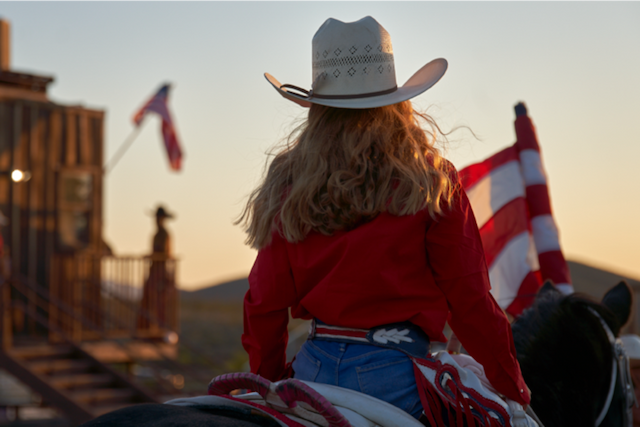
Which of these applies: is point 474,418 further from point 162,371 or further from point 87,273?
point 162,371

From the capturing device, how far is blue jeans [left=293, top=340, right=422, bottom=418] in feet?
6.08

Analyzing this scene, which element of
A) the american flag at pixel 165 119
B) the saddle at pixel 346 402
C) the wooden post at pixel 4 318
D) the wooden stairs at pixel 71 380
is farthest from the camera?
the american flag at pixel 165 119

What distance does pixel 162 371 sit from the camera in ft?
50.4

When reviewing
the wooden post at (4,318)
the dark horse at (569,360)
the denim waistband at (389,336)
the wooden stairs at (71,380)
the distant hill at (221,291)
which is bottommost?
the distant hill at (221,291)

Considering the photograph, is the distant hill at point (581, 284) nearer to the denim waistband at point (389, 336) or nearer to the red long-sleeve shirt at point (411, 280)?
the red long-sleeve shirt at point (411, 280)

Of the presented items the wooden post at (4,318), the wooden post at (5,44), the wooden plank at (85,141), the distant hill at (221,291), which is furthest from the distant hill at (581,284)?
the wooden post at (5,44)

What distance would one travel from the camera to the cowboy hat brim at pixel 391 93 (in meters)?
2.02

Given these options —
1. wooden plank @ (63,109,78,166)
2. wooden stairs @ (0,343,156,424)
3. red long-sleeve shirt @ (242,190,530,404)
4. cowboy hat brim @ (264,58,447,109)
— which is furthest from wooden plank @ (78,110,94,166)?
red long-sleeve shirt @ (242,190,530,404)

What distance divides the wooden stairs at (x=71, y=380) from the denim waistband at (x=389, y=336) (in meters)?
7.18

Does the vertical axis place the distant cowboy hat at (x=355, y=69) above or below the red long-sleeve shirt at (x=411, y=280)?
above

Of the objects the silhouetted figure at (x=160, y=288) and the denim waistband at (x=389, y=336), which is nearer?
the denim waistband at (x=389, y=336)

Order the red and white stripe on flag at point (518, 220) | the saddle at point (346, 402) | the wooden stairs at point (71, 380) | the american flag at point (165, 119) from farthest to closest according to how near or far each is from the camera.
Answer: the american flag at point (165, 119) → the wooden stairs at point (71, 380) → the red and white stripe on flag at point (518, 220) → the saddle at point (346, 402)

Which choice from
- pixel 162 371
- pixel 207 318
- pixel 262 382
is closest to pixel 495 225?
pixel 262 382

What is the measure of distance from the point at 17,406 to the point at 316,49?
1049 centimetres
